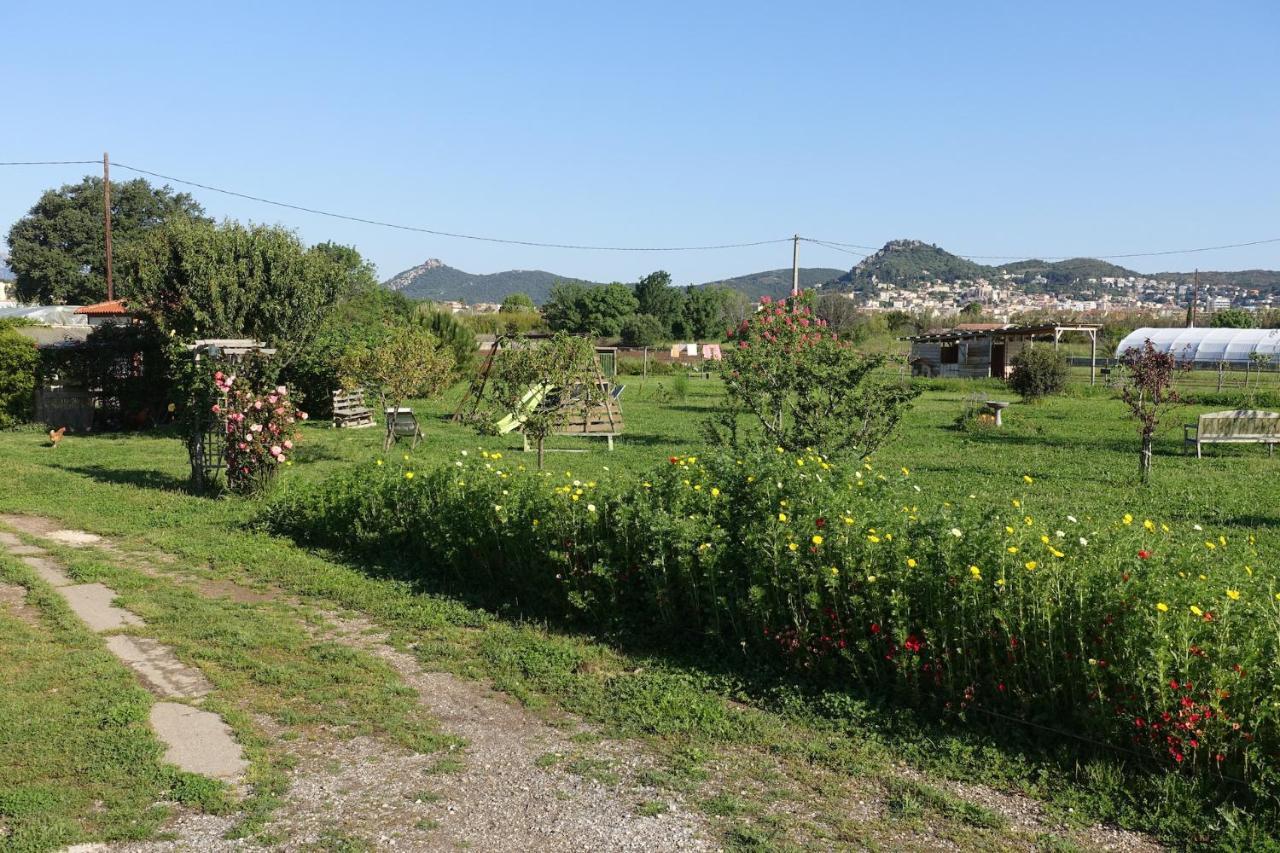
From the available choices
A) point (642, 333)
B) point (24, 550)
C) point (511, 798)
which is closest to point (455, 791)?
point (511, 798)

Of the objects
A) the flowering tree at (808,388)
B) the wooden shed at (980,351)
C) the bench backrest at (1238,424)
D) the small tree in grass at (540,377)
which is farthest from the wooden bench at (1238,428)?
the wooden shed at (980,351)

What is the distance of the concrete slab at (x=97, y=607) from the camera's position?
6.71 meters

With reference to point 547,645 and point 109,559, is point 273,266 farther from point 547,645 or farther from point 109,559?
point 547,645

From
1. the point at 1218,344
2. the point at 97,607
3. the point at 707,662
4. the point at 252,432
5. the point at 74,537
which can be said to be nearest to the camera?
the point at 707,662

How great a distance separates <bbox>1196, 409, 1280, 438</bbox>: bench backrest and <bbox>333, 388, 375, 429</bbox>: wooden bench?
50.6 ft

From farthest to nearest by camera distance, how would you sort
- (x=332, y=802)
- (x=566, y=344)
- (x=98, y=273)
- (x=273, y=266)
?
(x=98, y=273), (x=273, y=266), (x=566, y=344), (x=332, y=802)

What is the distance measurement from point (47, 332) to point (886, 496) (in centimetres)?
2723

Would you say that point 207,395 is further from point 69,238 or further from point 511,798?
point 69,238

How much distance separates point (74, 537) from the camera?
9.66 meters

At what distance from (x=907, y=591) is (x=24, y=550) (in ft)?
25.2

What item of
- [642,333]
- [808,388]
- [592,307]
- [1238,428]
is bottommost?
[1238,428]

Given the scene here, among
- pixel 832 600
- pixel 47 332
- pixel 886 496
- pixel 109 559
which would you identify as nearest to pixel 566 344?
pixel 109 559

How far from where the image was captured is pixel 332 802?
4.14m

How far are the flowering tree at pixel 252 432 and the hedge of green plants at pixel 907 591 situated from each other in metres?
4.44
